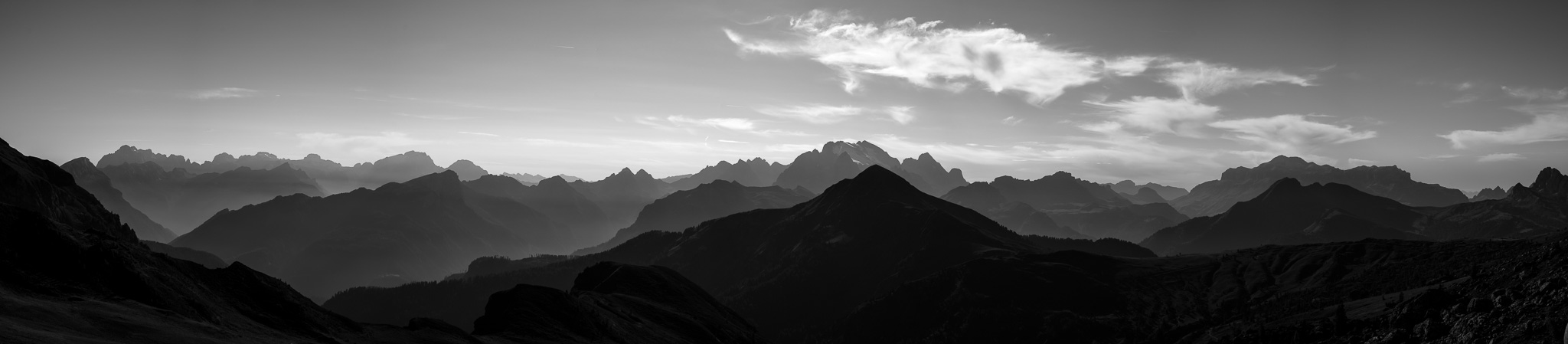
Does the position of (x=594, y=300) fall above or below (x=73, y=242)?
below

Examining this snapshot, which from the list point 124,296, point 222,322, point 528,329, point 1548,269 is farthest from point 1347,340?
point 124,296

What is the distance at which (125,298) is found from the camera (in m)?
81.6

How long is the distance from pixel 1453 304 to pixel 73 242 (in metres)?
168

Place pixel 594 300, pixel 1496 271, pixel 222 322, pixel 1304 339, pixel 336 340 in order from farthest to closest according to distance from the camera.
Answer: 1. pixel 594 300
2. pixel 1304 339
3. pixel 1496 271
4. pixel 336 340
5. pixel 222 322

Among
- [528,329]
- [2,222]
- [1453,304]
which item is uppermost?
[2,222]

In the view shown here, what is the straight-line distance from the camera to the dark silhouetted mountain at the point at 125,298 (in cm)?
6900

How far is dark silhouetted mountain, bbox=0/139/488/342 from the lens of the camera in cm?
6900

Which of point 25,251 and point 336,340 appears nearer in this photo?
point 25,251

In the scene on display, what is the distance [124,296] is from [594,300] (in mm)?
103633

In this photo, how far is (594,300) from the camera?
594ft

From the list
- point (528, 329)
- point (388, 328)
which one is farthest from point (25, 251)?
point (528, 329)

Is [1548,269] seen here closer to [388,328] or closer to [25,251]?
[388,328]

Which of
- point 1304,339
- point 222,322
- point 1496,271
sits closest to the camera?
point 222,322

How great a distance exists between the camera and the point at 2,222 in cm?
8238
